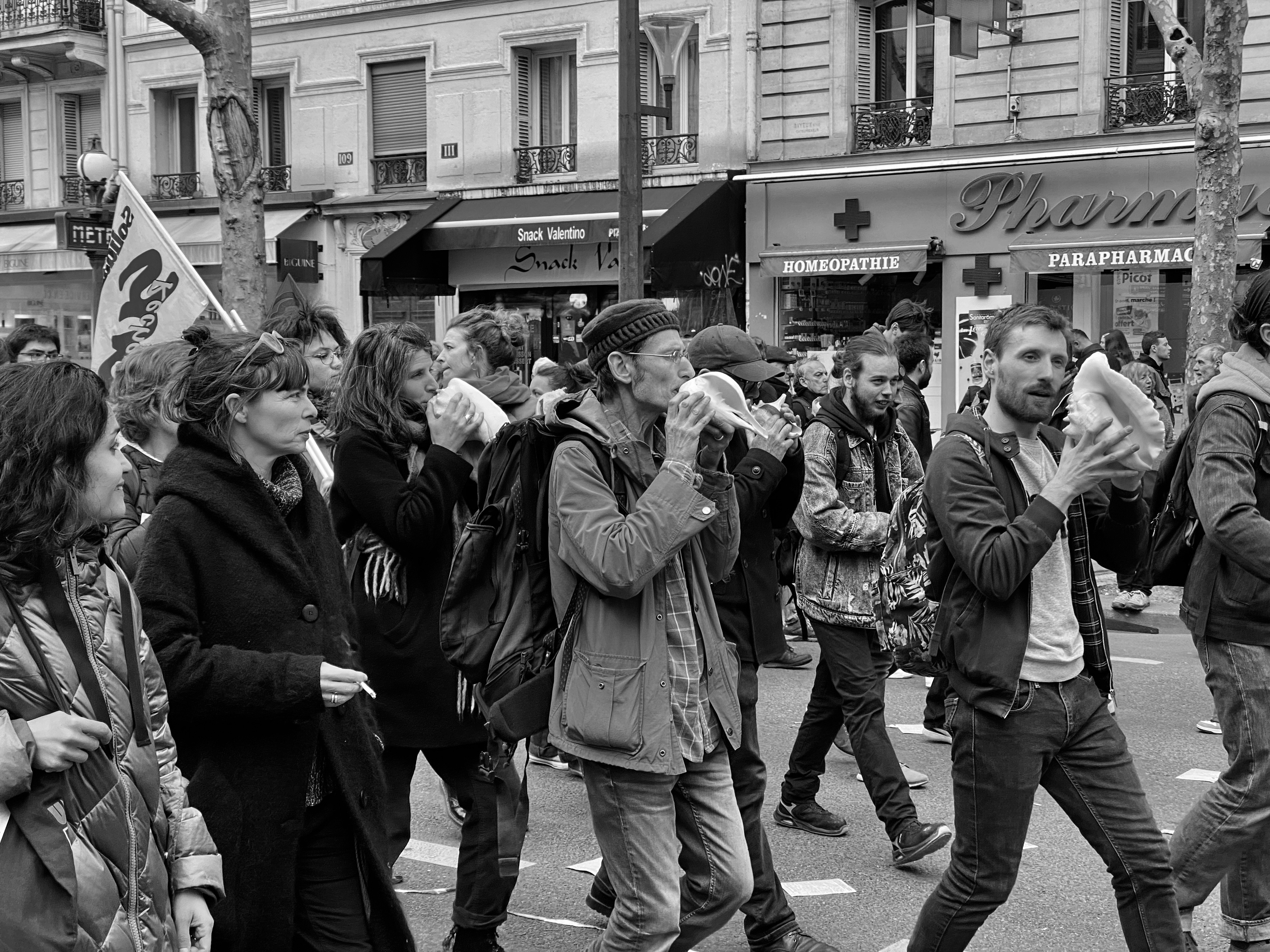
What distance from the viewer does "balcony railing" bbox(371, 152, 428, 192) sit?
22.5 m

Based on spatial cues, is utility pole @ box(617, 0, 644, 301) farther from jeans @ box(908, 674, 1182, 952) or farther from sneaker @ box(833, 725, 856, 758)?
jeans @ box(908, 674, 1182, 952)

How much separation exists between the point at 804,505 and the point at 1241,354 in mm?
2014

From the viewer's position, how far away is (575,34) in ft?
68.8

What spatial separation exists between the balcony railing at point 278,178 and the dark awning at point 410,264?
2451 millimetres

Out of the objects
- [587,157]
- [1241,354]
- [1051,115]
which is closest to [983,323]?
[1051,115]

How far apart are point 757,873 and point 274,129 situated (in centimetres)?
2153

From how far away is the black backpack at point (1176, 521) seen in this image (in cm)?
427

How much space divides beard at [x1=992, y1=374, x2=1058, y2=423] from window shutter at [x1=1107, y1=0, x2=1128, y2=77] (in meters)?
14.9

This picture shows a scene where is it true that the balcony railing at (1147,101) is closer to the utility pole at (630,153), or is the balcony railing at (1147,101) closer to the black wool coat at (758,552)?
the utility pole at (630,153)

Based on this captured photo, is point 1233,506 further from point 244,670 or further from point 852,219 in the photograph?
point 852,219

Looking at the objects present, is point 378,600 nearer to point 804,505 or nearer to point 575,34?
point 804,505

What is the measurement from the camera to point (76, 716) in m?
2.43

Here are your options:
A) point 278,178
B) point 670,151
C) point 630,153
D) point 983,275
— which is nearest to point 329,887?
point 630,153

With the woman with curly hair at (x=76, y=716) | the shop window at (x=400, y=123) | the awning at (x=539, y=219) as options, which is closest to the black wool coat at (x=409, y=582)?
the woman with curly hair at (x=76, y=716)
